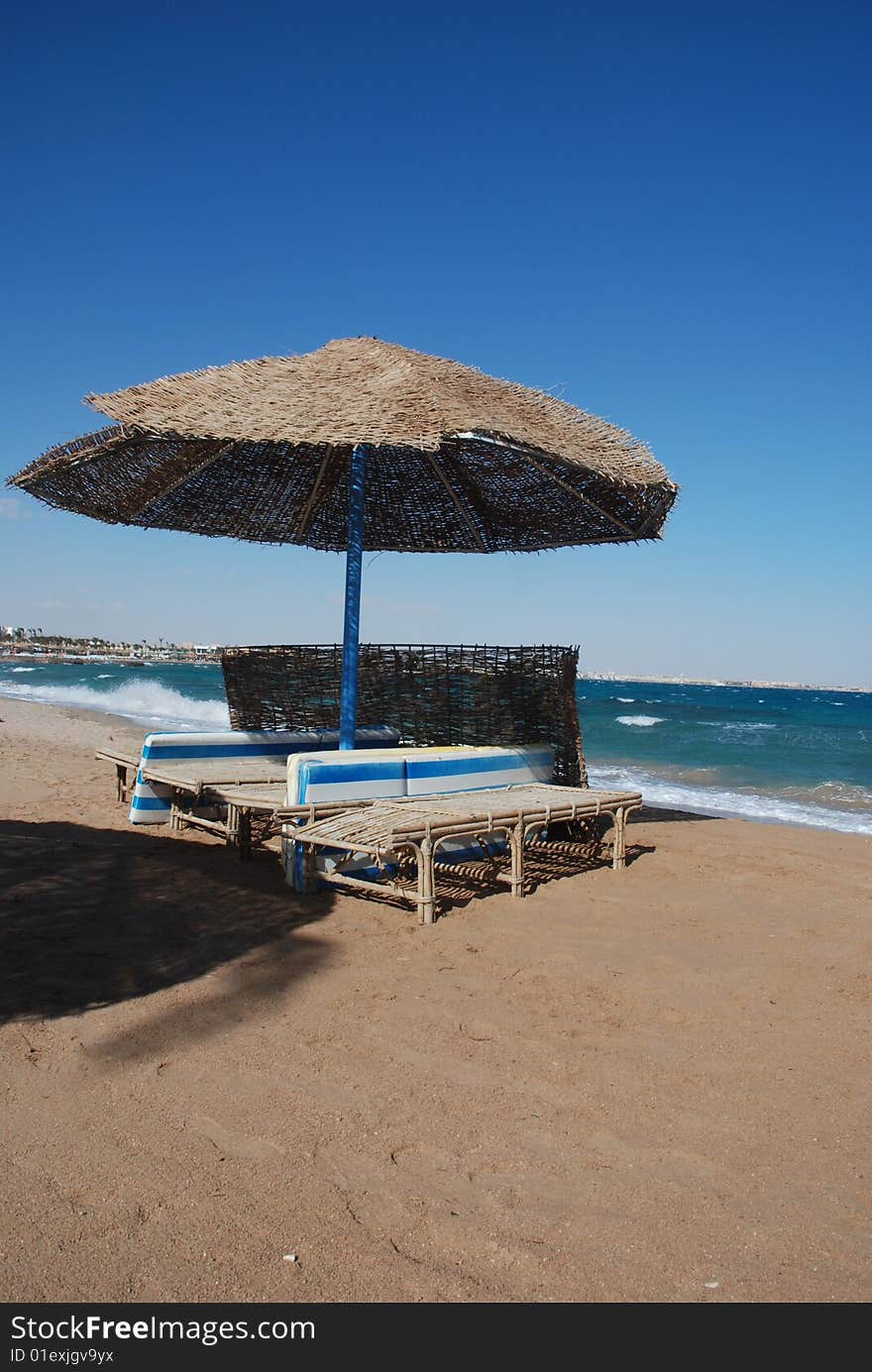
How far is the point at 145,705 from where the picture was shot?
102ft

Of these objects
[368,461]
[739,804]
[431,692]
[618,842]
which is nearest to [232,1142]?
[618,842]

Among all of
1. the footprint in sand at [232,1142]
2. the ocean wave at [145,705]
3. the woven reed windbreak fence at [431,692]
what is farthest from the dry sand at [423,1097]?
the ocean wave at [145,705]

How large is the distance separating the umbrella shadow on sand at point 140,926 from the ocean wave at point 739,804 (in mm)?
8030

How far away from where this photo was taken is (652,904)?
5.66 m

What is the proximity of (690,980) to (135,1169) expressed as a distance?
9.29 ft

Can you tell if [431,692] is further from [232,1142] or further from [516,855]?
[232,1142]

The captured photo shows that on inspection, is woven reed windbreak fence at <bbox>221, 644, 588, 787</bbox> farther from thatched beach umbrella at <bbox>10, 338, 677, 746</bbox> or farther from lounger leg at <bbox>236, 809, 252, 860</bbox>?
lounger leg at <bbox>236, 809, 252, 860</bbox>

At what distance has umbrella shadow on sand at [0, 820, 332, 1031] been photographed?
12.3 ft

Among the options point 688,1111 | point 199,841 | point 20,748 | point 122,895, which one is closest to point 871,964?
point 688,1111

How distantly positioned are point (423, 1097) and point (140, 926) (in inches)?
87.7

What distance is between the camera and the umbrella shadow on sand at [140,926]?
12.3 feet

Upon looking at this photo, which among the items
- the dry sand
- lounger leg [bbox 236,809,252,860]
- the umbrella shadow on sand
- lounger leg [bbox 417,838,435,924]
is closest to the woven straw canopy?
lounger leg [bbox 417,838,435,924]

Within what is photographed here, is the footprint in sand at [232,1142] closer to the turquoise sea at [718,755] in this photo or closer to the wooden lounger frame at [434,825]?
the wooden lounger frame at [434,825]

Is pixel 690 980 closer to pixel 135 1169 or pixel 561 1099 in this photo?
pixel 561 1099
